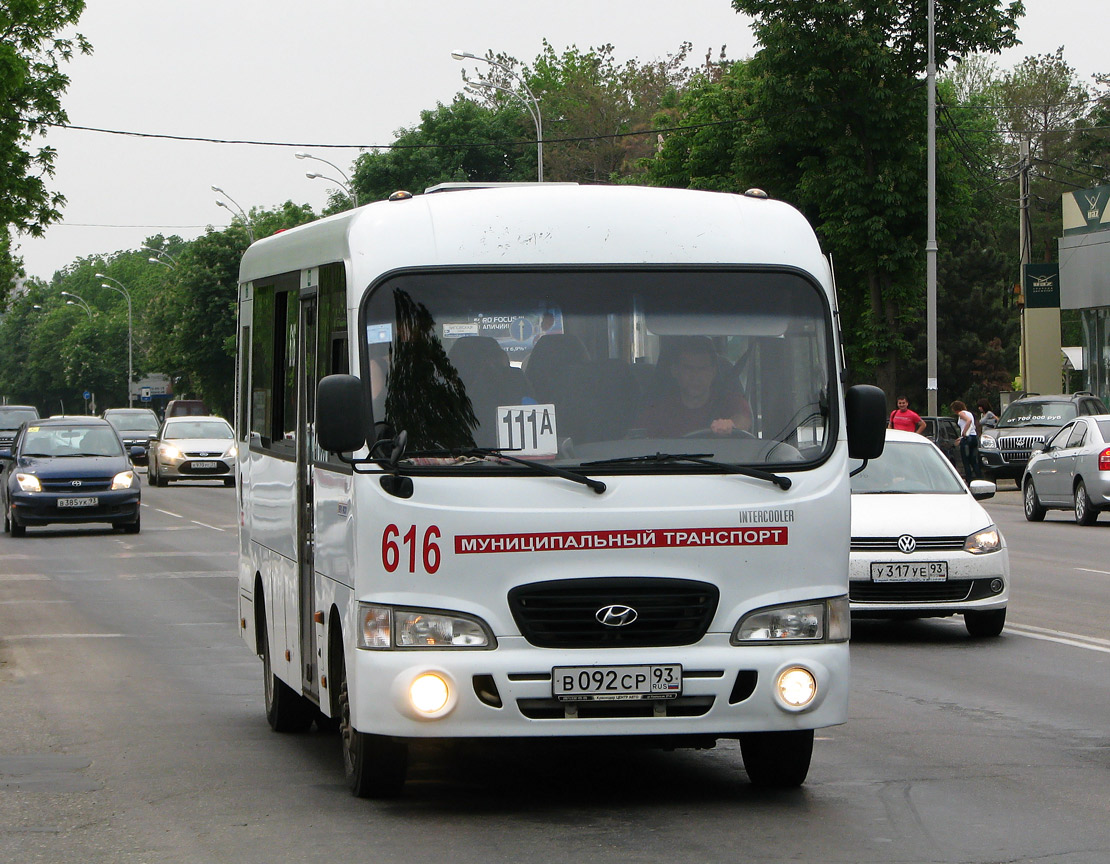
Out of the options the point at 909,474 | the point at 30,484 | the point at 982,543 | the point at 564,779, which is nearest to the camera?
the point at 564,779

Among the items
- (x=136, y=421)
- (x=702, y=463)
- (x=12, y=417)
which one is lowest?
(x=136, y=421)

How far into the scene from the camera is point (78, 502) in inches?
1101

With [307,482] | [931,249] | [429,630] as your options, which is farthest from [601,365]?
[931,249]

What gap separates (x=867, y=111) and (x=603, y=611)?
4353 cm

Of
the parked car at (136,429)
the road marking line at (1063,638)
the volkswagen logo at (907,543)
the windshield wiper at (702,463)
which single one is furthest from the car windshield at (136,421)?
the windshield wiper at (702,463)

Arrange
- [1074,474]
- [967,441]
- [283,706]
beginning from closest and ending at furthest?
[283,706], [1074,474], [967,441]

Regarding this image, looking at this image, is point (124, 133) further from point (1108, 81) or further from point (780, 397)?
point (1108, 81)

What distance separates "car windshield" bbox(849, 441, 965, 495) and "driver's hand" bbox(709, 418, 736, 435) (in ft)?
24.1

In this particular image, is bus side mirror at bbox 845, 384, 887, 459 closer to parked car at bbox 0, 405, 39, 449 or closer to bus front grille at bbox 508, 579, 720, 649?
bus front grille at bbox 508, 579, 720, 649

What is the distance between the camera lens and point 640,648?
7227 mm

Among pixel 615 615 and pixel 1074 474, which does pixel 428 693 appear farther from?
pixel 1074 474

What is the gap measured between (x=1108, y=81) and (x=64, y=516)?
62870 millimetres

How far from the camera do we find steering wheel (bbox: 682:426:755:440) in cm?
750

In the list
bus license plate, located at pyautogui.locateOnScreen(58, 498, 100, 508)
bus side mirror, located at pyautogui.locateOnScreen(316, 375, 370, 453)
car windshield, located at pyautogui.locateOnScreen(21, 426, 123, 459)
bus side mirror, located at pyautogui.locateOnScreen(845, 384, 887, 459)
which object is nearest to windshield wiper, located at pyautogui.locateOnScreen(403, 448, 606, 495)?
bus side mirror, located at pyautogui.locateOnScreen(316, 375, 370, 453)
